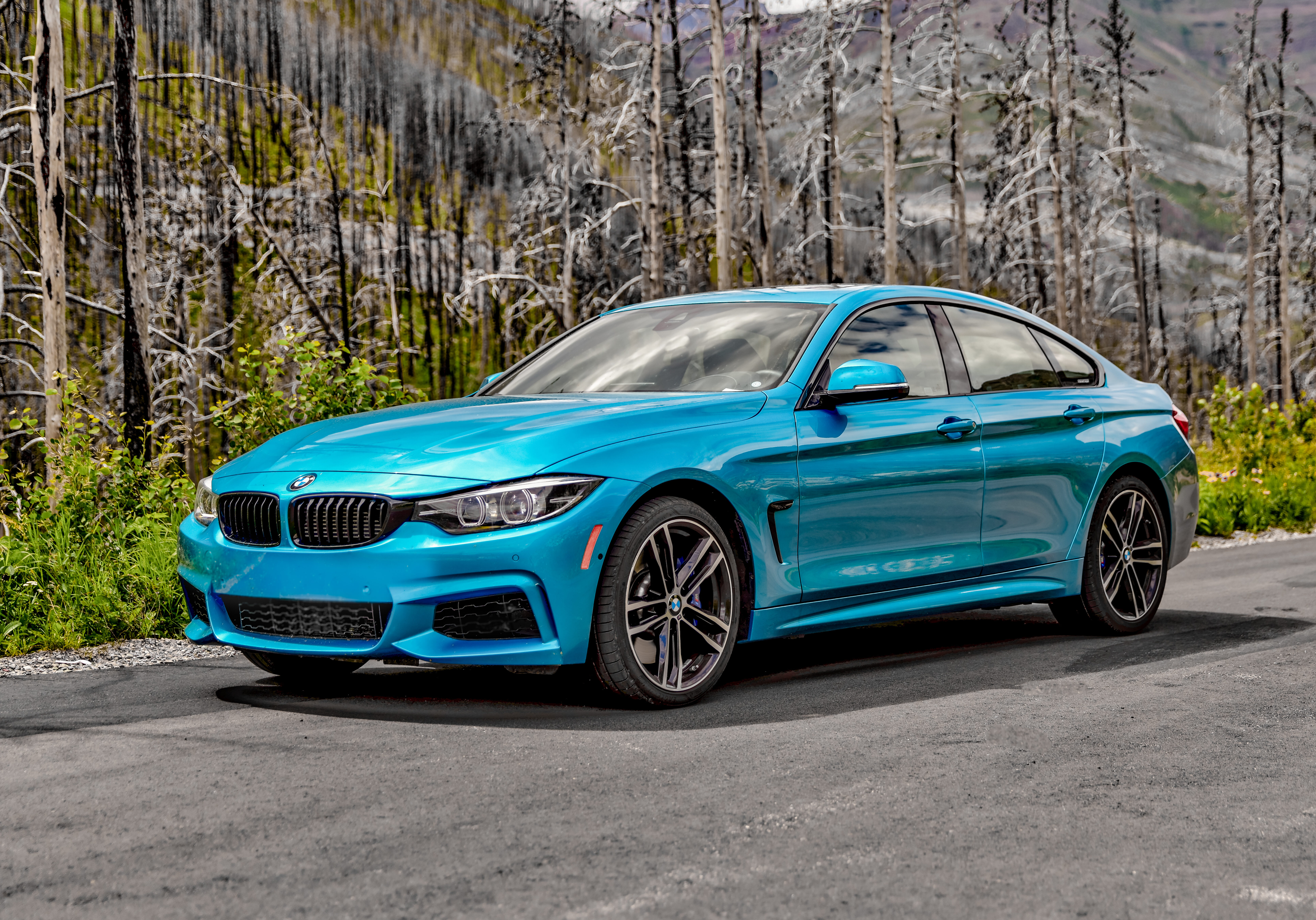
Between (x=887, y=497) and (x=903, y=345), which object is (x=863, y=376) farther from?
(x=903, y=345)

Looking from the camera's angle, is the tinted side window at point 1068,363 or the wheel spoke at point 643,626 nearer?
the wheel spoke at point 643,626

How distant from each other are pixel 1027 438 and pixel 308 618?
3.59 m

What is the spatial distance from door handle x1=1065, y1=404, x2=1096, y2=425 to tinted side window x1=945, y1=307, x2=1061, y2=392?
0.55ft

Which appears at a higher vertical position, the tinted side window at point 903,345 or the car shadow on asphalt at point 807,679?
the tinted side window at point 903,345

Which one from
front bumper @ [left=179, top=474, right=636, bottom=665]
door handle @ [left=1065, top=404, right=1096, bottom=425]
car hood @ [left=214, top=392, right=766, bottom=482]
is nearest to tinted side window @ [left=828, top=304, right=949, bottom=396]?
car hood @ [left=214, top=392, right=766, bottom=482]

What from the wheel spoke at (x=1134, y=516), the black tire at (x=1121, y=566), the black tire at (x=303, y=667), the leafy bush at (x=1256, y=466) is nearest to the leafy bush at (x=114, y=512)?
the black tire at (x=303, y=667)

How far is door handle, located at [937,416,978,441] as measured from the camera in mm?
6578

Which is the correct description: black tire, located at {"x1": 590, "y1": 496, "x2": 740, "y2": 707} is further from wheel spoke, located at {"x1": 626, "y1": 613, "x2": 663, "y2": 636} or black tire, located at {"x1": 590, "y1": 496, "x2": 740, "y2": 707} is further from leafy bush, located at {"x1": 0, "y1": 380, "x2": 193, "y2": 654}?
leafy bush, located at {"x1": 0, "y1": 380, "x2": 193, "y2": 654}

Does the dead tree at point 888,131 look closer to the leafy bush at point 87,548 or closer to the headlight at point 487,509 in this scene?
the leafy bush at point 87,548

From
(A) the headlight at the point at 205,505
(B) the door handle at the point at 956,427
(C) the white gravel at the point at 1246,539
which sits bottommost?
(C) the white gravel at the point at 1246,539

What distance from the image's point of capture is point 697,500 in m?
5.67

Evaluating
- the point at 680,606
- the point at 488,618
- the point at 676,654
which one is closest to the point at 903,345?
the point at 680,606

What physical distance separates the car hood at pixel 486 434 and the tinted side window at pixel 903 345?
0.76 metres

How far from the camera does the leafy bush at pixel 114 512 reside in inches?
294
